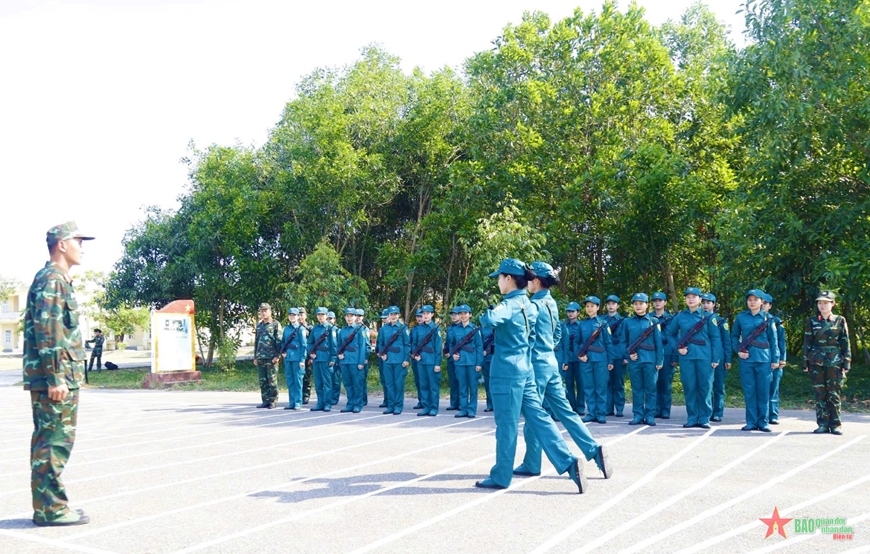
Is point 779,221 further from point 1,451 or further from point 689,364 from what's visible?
point 1,451

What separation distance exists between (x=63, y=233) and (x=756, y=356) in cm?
807

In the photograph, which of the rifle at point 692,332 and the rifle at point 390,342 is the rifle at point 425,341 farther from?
the rifle at point 692,332

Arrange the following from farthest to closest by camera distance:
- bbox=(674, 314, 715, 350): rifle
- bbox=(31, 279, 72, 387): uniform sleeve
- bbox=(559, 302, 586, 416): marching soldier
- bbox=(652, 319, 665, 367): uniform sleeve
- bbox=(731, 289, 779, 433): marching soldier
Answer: bbox=(559, 302, 586, 416): marching soldier, bbox=(652, 319, 665, 367): uniform sleeve, bbox=(674, 314, 715, 350): rifle, bbox=(731, 289, 779, 433): marching soldier, bbox=(31, 279, 72, 387): uniform sleeve

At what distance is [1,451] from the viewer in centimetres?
819

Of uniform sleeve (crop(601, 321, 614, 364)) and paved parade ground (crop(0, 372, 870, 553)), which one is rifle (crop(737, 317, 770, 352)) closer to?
paved parade ground (crop(0, 372, 870, 553))

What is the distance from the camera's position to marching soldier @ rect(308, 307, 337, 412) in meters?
12.4

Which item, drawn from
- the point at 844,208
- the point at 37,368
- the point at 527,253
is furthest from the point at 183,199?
the point at 37,368

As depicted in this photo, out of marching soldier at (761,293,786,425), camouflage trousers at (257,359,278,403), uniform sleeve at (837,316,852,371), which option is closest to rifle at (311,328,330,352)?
camouflage trousers at (257,359,278,403)

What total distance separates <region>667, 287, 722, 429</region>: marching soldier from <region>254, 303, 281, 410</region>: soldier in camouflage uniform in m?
6.93

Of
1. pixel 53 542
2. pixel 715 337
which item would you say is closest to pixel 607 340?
pixel 715 337

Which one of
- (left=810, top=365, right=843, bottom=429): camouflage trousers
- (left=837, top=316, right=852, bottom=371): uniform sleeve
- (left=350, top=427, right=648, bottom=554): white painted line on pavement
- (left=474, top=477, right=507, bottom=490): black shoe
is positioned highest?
(left=837, top=316, right=852, bottom=371): uniform sleeve

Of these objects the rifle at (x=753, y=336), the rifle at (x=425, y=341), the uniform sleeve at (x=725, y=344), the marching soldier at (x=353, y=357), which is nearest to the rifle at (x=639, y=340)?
the uniform sleeve at (x=725, y=344)

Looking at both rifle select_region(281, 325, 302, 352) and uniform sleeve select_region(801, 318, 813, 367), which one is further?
rifle select_region(281, 325, 302, 352)

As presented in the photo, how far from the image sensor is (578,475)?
18.1ft
